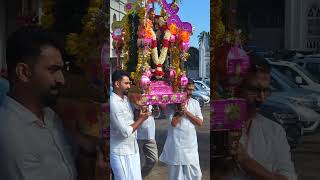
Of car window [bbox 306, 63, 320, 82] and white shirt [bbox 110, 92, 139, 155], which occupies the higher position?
car window [bbox 306, 63, 320, 82]

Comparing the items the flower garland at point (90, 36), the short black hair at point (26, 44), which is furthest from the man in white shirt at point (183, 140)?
the short black hair at point (26, 44)

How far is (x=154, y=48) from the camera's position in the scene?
3066 millimetres

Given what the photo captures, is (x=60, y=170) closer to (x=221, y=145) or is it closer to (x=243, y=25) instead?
(x=221, y=145)

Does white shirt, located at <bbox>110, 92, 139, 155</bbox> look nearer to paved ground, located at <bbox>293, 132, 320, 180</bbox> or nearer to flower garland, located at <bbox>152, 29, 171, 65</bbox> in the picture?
flower garland, located at <bbox>152, 29, 171, 65</bbox>

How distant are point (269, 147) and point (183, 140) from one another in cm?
55

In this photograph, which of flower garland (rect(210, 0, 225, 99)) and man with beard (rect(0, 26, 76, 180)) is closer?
man with beard (rect(0, 26, 76, 180))

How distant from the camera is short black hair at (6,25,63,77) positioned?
2857 mm

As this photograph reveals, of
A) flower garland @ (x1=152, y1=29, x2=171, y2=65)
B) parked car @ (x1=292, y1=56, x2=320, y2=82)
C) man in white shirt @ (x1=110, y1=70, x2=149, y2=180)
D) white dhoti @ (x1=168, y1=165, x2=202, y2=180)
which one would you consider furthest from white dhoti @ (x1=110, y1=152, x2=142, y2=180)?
parked car @ (x1=292, y1=56, x2=320, y2=82)

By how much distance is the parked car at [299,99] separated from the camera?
296cm

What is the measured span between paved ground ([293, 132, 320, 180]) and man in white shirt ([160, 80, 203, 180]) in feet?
2.09

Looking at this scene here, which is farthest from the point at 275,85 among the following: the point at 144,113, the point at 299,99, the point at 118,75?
the point at 118,75

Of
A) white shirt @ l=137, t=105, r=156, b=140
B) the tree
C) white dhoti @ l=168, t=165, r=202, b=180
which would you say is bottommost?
white dhoti @ l=168, t=165, r=202, b=180

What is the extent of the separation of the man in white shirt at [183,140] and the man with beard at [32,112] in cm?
69

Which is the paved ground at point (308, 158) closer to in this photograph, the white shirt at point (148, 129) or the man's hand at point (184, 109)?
the man's hand at point (184, 109)
